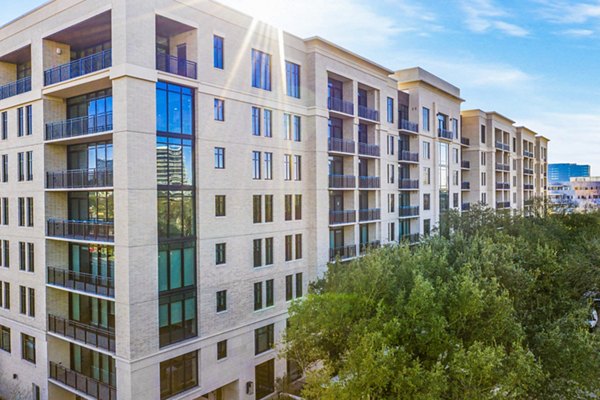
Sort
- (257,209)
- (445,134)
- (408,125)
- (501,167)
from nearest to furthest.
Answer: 1. (257,209)
2. (408,125)
3. (445,134)
4. (501,167)

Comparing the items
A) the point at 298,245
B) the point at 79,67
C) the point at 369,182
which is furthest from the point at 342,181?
the point at 79,67

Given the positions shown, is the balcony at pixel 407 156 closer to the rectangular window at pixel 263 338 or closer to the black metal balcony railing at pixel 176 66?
the rectangular window at pixel 263 338

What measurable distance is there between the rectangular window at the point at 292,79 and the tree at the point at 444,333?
36.9 feet

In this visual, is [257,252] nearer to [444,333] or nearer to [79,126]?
[79,126]

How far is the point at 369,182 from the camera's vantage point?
3378 centimetres

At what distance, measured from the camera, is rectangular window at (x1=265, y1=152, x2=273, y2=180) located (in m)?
25.9

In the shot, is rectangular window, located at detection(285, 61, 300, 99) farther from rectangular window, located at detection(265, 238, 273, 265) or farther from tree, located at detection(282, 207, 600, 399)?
tree, located at detection(282, 207, 600, 399)

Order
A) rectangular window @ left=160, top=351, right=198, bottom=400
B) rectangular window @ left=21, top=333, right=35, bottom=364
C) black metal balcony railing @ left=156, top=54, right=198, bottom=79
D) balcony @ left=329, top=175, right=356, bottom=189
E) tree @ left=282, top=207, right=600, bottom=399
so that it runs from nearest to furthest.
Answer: tree @ left=282, top=207, right=600, bottom=399 → black metal balcony railing @ left=156, top=54, right=198, bottom=79 → rectangular window @ left=160, top=351, right=198, bottom=400 → rectangular window @ left=21, top=333, right=35, bottom=364 → balcony @ left=329, top=175, right=356, bottom=189

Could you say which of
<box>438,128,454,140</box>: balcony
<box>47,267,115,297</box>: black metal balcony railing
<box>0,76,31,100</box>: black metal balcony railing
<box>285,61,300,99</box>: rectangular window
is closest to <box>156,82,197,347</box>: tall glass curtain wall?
<box>47,267,115,297</box>: black metal balcony railing

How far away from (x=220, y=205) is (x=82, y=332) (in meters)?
9.28

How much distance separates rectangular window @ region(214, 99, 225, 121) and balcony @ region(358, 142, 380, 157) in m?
12.6

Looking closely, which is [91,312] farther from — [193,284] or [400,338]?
[400,338]

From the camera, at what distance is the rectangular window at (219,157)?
23.0 metres

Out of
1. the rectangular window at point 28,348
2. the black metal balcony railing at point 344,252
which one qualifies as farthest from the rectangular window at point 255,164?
the rectangular window at point 28,348
